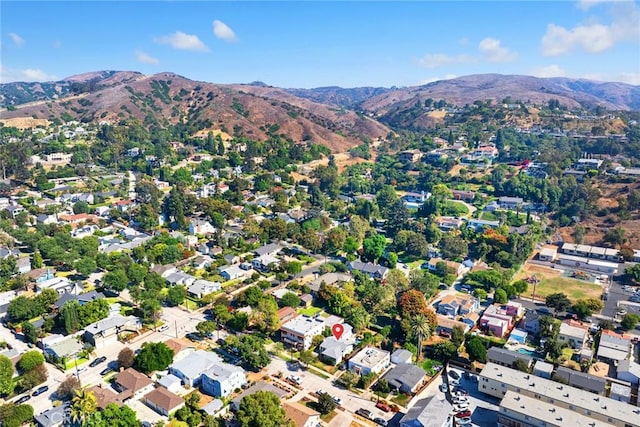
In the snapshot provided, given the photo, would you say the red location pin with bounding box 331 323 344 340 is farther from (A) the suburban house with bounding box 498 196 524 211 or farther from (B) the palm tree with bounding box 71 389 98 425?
(A) the suburban house with bounding box 498 196 524 211

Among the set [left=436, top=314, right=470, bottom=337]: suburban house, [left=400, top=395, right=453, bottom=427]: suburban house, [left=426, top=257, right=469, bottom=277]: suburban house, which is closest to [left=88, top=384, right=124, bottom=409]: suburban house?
[left=400, top=395, right=453, bottom=427]: suburban house

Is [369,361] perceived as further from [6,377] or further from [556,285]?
[556,285]

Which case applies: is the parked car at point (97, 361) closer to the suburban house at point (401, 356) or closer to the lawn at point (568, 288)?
the suburban house at point (401, 356)

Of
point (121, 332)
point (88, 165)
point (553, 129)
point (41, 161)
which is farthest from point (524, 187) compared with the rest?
point (41, 161)

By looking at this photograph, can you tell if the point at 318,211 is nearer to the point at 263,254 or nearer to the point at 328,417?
the point at 263,254

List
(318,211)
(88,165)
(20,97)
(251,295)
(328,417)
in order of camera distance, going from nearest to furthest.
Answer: (328,417) < (251,295) < (318,211) < (88,165) < (20,97)

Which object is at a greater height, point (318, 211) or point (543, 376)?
point (318, 211)
